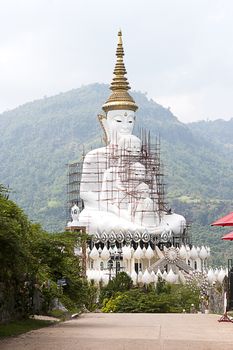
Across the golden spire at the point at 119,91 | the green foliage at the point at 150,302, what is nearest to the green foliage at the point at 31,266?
the green foliage at the point at 150,302

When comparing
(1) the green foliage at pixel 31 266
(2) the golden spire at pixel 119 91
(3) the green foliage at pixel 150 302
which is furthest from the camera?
(2) the golden spire at pixel 119 91

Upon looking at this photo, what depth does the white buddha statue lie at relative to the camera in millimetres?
56500

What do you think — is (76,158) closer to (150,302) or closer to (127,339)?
(150,302)

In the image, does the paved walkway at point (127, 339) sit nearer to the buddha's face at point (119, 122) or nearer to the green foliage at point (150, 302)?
the green foliage at point (150, 302)

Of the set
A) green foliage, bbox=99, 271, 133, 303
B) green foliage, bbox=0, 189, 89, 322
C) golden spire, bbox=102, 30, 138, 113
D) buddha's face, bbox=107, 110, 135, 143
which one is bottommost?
green foliage, bbox=0, 189, 89, 322

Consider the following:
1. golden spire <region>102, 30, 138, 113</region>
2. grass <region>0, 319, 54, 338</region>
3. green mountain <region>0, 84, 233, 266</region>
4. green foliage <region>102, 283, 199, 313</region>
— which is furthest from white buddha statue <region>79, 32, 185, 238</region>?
grass <region>0, 319, 54, 338</region>

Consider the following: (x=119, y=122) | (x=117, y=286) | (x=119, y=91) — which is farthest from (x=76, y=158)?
(x=117, y=286)

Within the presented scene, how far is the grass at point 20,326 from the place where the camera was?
52.3ft

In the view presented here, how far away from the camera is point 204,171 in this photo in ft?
539

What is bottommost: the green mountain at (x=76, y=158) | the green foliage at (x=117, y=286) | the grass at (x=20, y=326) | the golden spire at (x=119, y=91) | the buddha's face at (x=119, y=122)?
the grass at (x=20, y=326)

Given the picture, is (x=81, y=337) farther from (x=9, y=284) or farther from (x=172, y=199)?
(x=172, y=199)

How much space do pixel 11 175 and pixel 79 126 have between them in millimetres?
37455

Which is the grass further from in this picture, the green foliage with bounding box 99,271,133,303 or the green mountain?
the green mountain

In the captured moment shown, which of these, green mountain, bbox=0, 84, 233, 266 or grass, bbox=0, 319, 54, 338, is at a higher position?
green mountain, bbox=0, 84, 233, 266
